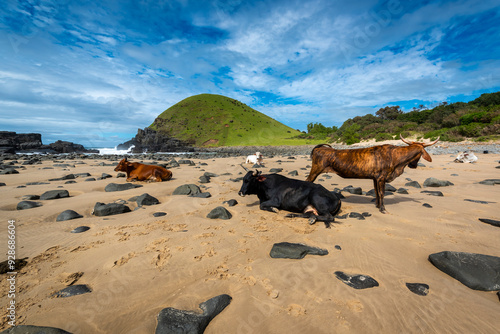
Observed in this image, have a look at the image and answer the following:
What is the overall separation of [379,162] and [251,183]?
4166 millimetres

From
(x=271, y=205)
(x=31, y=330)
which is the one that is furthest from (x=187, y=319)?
(x=271, y=205)

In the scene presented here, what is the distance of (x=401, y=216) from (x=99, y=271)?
283 inches

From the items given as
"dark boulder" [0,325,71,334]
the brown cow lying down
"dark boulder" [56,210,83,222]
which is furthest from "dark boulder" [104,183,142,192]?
"dark boulder" [0,325,71,334]

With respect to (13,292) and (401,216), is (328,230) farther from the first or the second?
(13,292)

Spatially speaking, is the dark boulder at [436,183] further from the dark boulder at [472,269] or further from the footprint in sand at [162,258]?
the footprint in sand at [162,258]

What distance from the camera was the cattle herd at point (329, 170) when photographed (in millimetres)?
5738

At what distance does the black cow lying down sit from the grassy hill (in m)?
79.6

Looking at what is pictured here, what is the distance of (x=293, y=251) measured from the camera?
12.0 ft

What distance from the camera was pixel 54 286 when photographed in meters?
2.81

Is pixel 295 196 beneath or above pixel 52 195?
above

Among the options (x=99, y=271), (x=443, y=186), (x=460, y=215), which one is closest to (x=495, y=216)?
(x=460, y=215)

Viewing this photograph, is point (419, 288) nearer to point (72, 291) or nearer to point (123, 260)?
point (123, 260)

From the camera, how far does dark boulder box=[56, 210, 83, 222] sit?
5367 mm

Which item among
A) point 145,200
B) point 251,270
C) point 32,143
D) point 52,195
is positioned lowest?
point 251,270
